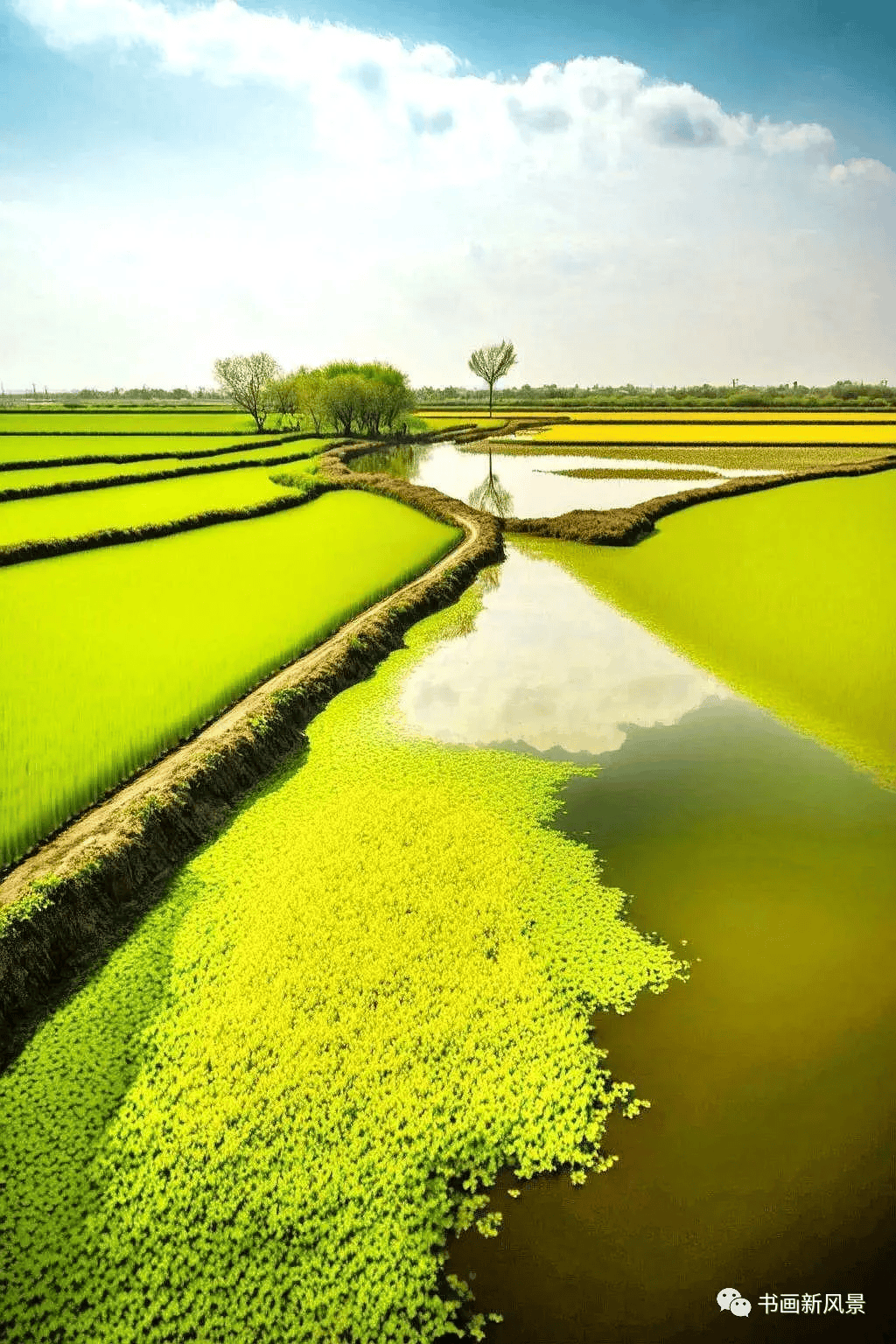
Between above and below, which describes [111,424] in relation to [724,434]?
above

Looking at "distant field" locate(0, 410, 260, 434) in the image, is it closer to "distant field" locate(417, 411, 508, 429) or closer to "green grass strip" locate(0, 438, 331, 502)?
"green grass strip" locate(0, 438, 331, 502)

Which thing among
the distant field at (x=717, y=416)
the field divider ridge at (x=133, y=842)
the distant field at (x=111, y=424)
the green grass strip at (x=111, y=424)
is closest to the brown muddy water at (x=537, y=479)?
the green grass strip at (x=111, y=424)

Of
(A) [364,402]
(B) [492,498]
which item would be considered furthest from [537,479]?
(A) [364,402]

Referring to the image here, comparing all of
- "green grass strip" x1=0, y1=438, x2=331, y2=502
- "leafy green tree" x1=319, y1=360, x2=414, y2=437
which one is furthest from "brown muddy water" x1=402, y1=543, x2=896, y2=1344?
"leafy green tree" x1=319, y1=360, x2=414, y2=437

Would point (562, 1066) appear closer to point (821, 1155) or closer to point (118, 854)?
point (821, 1155)

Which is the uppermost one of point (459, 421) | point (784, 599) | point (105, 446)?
point (459, 421)

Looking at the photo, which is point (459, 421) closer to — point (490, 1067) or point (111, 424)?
point (111, 424)

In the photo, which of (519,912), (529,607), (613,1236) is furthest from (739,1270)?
(529,607)
